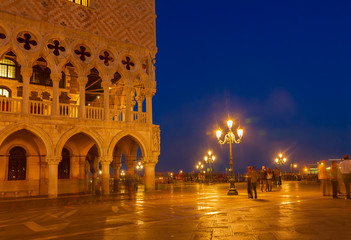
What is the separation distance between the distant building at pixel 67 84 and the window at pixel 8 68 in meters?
0.06

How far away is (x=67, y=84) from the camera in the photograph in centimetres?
2316

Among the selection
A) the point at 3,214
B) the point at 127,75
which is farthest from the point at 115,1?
the point at 3,214

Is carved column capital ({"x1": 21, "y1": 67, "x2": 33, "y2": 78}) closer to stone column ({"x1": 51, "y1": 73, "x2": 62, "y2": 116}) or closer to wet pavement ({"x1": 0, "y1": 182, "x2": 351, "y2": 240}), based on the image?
stone column ({"x1": 51, "y1": 73, "x2": 62, "y2": 116})

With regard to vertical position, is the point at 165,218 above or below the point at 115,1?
below

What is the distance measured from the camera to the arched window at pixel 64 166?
22.2 metres

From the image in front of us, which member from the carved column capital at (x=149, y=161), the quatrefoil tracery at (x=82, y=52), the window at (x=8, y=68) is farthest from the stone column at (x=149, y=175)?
the window at (x=8, y=68)

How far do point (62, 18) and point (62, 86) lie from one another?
5427 millimetres

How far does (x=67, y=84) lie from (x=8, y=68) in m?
3.90

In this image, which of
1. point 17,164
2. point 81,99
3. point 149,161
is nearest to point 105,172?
point 149,161

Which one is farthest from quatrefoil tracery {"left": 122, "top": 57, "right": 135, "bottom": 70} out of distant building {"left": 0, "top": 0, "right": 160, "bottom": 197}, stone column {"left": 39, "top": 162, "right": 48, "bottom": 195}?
stone column {"left": 39, "top": 162, "right": 48, "bottom": 195}

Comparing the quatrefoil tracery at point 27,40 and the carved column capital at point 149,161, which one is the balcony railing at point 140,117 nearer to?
the carved column capital at point 149,161

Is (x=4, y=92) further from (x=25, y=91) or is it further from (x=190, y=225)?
(x=190, y=225)

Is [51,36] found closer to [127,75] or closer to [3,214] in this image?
[127,75]

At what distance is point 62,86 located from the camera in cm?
2297
